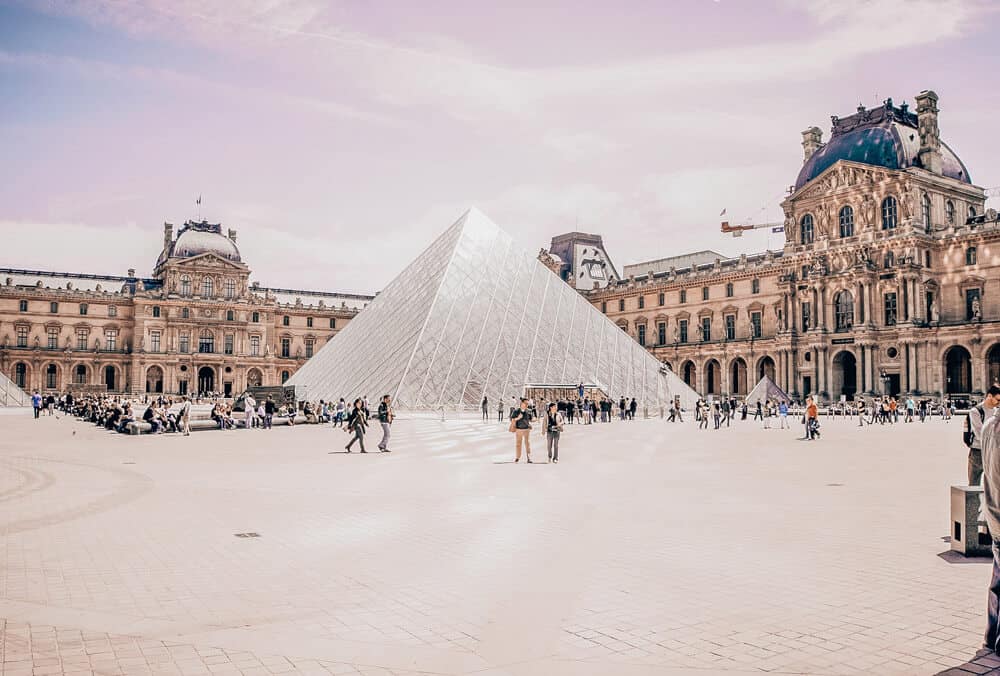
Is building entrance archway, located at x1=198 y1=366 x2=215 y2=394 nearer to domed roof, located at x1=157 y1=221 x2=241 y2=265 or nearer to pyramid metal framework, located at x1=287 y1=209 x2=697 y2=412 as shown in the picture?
domed roof, located at x1=157 y1=221 x2=241 y2=265

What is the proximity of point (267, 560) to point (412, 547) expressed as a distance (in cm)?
118

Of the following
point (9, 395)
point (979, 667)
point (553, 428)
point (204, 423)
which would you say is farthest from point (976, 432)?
point (9, 395)

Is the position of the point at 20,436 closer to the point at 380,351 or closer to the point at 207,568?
the point at 380,351

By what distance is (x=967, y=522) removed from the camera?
21.5 ft

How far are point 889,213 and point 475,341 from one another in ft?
97.4

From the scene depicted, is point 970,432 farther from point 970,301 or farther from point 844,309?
point 844,309

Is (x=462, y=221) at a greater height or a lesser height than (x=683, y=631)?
greater

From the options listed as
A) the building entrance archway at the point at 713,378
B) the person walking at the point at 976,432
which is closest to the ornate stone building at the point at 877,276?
the building entrance archway at the point at 713,378

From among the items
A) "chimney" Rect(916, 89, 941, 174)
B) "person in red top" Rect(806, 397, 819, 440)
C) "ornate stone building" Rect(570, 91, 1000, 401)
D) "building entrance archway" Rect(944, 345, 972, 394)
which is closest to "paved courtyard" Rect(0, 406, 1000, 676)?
"person in red top" Rect(806, 397, 819, 440)

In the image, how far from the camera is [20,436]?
70.9 ft

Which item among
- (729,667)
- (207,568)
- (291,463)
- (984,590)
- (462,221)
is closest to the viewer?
(729,667)

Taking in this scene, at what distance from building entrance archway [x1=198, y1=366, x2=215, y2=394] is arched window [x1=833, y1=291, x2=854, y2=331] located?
53083 mm

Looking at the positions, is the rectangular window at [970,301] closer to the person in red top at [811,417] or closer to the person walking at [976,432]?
the person in red top at [811,417]

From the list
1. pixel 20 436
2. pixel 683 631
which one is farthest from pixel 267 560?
pixel 20 436
